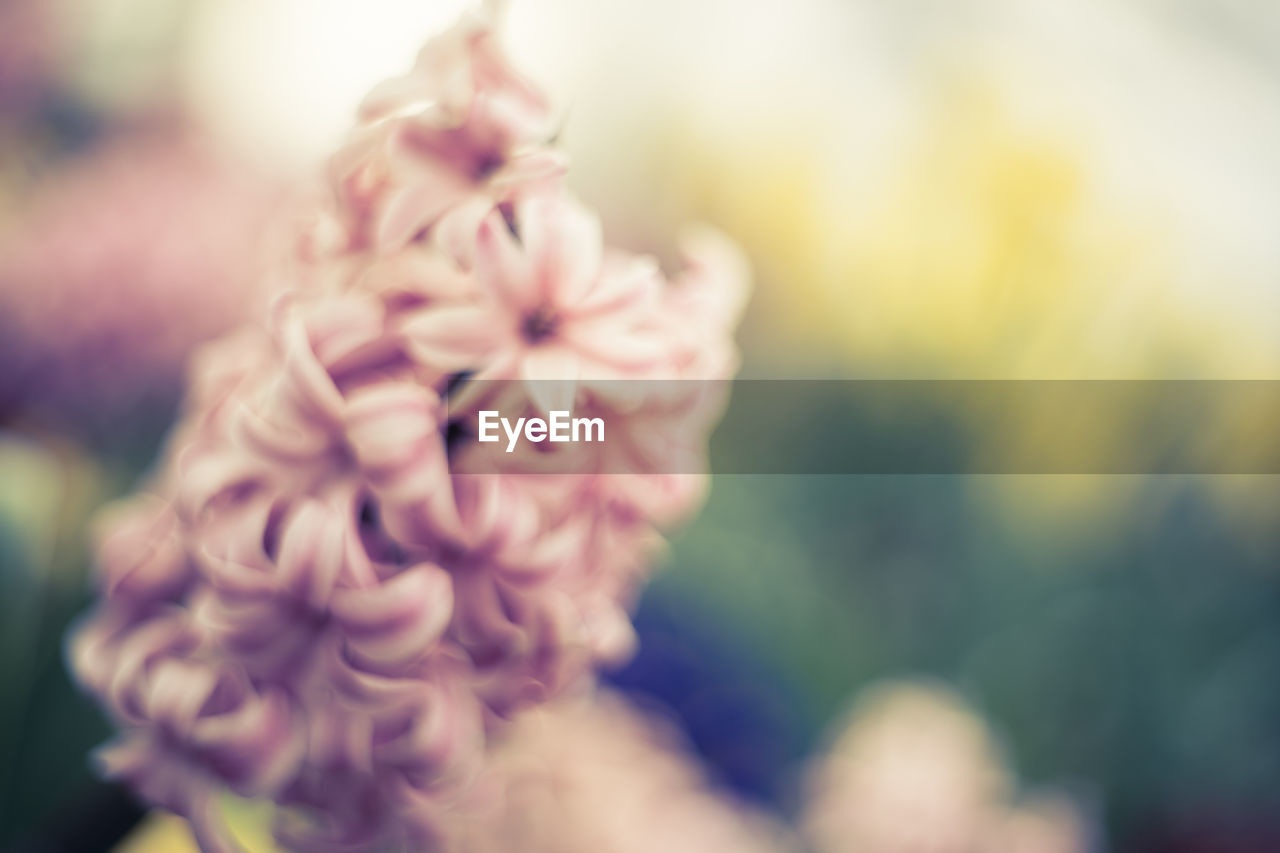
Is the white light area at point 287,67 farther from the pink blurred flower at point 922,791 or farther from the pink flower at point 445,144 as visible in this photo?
the pink blurred flower at point 922,791

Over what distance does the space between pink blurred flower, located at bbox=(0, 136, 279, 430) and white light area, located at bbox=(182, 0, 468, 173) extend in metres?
0.04

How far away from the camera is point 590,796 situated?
435 millimetres

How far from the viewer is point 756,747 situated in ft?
1.96

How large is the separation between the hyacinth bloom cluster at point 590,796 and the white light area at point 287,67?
36 cm

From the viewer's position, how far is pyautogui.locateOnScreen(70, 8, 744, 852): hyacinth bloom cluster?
25 centimetres

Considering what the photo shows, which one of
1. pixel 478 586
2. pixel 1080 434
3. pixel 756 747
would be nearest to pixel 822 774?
pixel 756 747

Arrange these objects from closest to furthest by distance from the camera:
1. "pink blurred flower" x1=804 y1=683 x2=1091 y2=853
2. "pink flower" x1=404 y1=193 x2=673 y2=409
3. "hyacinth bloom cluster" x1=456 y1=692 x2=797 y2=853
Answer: "pink flower" x1=404 y1=193 x2=673 y2=409 → "hyacinth bloom cluster" x1=456 y1=692 x2=797 y2=853 → "pink blurred flower" x1=804 y1=683 x2=1091 y2=853

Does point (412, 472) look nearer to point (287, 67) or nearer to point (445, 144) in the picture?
point (445, 144)

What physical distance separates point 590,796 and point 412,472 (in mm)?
241

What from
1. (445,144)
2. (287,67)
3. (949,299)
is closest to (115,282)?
(287,67)

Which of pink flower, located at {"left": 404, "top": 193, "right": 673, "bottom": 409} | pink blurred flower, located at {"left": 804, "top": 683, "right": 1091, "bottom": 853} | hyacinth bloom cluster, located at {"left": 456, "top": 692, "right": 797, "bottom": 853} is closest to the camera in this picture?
pink flower, located at {"left": 404, "top": 193, "right": 673, "bottom": 409}

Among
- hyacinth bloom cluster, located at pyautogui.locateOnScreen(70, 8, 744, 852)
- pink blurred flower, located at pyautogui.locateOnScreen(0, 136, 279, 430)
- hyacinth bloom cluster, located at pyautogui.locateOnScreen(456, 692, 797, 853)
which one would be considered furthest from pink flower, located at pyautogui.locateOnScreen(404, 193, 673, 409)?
pink blurred flower, located at pyautogui.locateOnScreen(0, 136, 279, 430)

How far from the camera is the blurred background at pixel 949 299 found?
1.98 ft

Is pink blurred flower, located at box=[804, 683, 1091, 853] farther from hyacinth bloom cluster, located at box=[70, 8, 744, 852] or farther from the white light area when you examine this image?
the white light area
